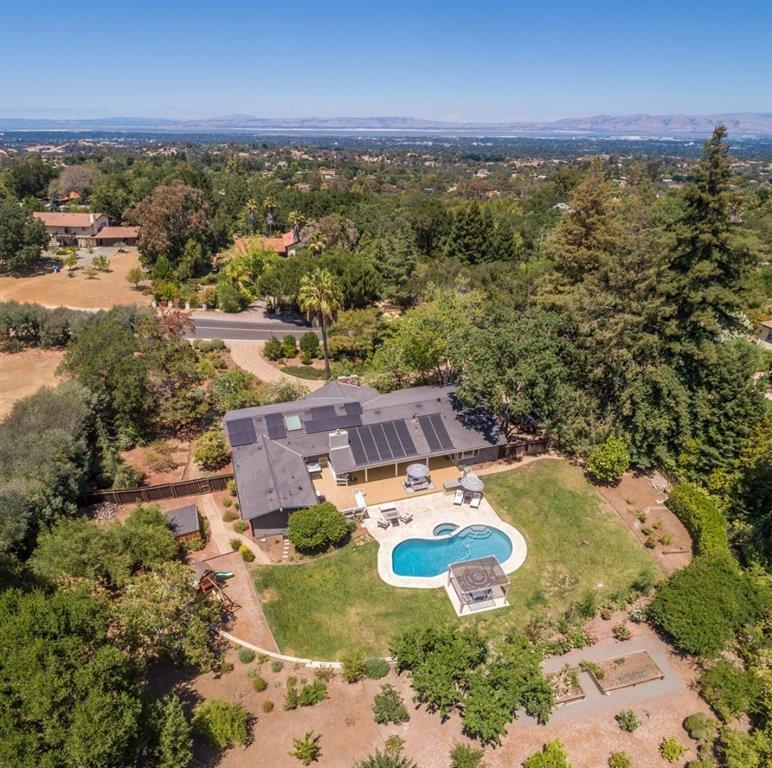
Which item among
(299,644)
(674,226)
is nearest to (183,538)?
(299,644)

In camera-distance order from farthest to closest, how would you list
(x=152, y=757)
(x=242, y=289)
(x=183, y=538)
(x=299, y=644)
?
1. (x=242, y=289)
2. (x=183, y=538)
3. (x=299, y=644)
4. (x=152, y=757)

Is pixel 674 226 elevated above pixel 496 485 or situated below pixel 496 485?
above

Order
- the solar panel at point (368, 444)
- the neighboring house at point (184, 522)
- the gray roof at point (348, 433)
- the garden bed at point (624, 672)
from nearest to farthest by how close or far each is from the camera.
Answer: the garden bed at point (624, 672) → the neighboring house at point (184, 522) → the gray roof at point (348, 433) → the solar panel at point (368, 444)

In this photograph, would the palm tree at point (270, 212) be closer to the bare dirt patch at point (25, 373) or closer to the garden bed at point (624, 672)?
the bare dirt patch at point (25, 373)

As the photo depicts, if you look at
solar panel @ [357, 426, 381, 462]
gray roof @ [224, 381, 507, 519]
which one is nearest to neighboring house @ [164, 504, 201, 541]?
gray roof @ [224, 381, 507, 519]

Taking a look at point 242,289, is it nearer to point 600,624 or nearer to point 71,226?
point 71,226

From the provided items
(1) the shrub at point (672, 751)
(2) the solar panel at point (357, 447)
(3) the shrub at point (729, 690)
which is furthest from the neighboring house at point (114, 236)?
(1) the shrub at point (672, 751)

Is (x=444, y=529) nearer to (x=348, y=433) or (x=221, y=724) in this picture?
(x=348, y=433)

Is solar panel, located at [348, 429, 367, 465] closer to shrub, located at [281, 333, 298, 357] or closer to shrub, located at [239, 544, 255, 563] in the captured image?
shrub, located at [239, 544, 255, 563]
